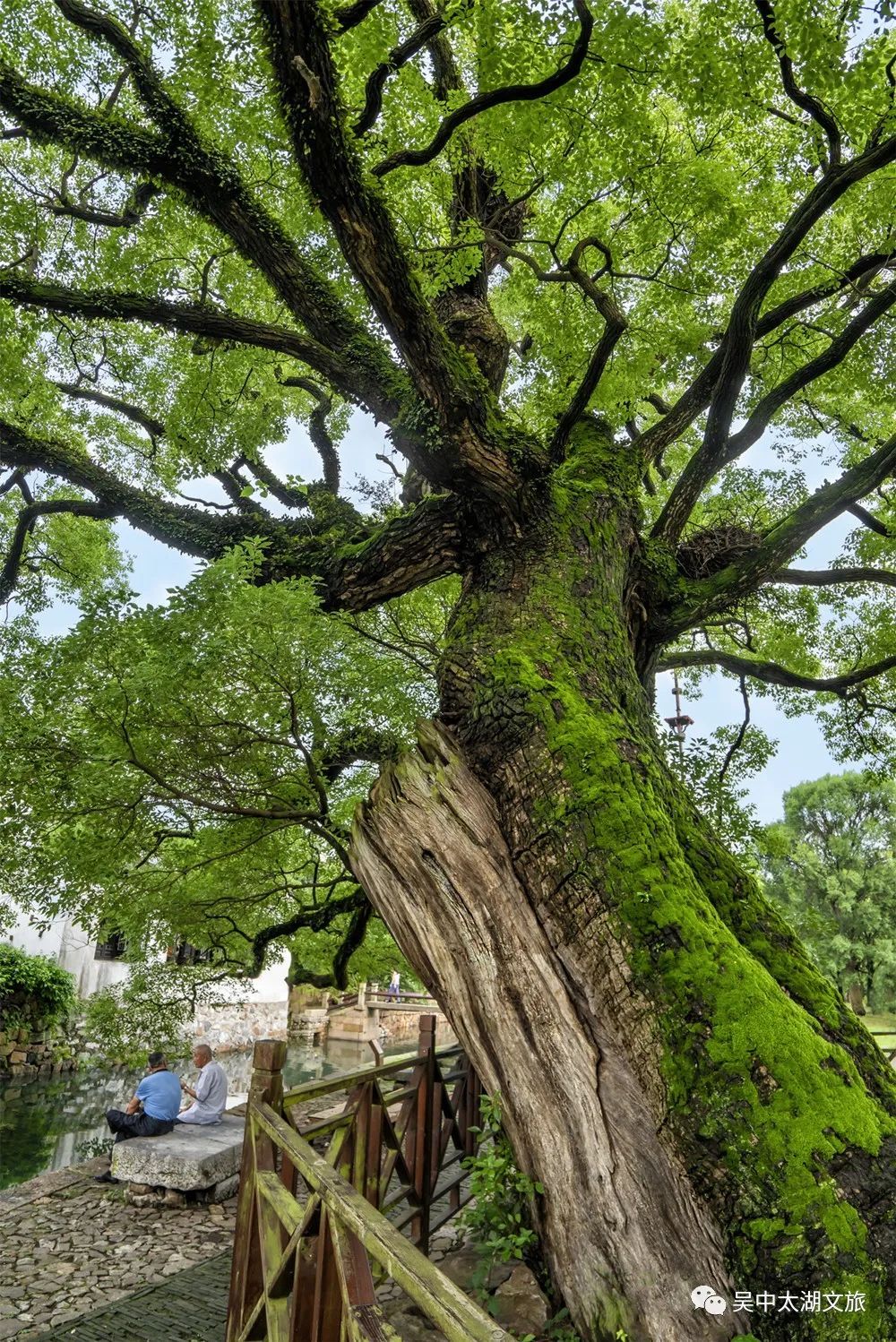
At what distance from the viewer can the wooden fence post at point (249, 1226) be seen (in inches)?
113

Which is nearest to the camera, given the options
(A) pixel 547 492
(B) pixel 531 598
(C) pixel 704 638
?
(B) pixel 531 598

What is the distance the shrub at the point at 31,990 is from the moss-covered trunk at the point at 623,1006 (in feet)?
48.2

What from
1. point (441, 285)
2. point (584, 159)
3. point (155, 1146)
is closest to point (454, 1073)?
point (155, 1146)

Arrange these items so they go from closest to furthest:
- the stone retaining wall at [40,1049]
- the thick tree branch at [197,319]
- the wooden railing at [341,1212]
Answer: the wooden railing at [341,1212]
the thick tree branch at [197,319]
the stone retaining wall at [40,1049]

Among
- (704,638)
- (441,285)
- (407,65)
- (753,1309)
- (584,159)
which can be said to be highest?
(407,65)

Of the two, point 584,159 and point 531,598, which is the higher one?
point 584,159

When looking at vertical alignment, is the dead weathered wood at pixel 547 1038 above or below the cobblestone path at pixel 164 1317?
above

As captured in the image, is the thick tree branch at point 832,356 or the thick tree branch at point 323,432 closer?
the thick tree branch at point 832,356

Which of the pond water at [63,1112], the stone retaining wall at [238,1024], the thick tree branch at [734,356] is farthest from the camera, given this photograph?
the stone retaining wall at [238,1024]

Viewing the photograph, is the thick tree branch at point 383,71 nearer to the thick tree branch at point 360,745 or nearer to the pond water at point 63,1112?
the thick tree branch at point 360,745

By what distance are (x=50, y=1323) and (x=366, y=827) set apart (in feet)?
9.90

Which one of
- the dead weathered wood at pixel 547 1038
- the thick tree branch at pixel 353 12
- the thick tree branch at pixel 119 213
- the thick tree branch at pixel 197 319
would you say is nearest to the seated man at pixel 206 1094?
the dead weathered wood at pixel 547 1038

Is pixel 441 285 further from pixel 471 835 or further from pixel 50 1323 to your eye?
pixel 50 1323

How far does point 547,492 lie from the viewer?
4941 millimetres
